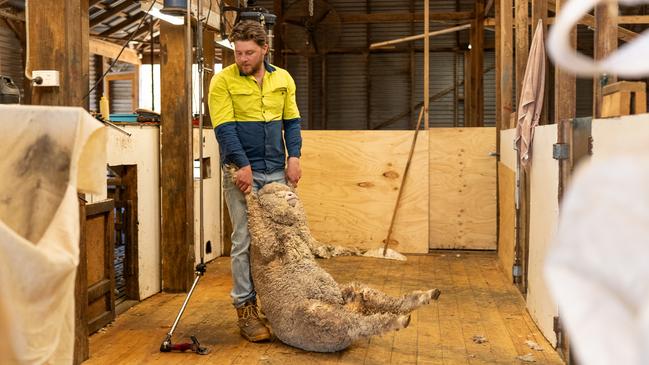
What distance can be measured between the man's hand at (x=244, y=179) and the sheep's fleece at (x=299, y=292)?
0.04 meters

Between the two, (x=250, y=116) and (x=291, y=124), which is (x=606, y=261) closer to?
(x=250, y=116)

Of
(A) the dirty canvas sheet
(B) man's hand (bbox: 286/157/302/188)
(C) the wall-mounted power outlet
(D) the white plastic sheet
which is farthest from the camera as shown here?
(B) man's hand (bbox: 286/157/302/188)

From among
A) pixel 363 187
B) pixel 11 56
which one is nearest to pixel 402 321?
pixel 363 187

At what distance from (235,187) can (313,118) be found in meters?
10.3

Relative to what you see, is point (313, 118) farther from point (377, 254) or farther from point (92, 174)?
point (92, 174)

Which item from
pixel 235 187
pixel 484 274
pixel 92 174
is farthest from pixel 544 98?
pixel 92 174

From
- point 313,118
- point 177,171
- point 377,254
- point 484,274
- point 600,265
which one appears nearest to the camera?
point 600,265

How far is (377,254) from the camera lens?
641 cm

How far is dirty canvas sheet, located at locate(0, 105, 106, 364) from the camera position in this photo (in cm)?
140

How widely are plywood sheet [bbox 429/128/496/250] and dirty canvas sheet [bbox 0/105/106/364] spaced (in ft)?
17.0

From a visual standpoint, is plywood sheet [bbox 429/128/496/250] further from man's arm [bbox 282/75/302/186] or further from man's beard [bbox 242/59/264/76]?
man's beard [bbox 242/59/264/76]

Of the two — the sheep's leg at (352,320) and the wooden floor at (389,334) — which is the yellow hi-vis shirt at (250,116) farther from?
the wooden floor at (389,334)

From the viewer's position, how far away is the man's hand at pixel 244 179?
3.64m

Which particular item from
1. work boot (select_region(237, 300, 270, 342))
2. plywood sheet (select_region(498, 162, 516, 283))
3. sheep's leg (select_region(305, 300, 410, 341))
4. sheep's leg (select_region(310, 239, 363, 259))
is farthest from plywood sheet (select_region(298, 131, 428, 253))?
sheep's leg (select_region(305, 300, 410, 341))
